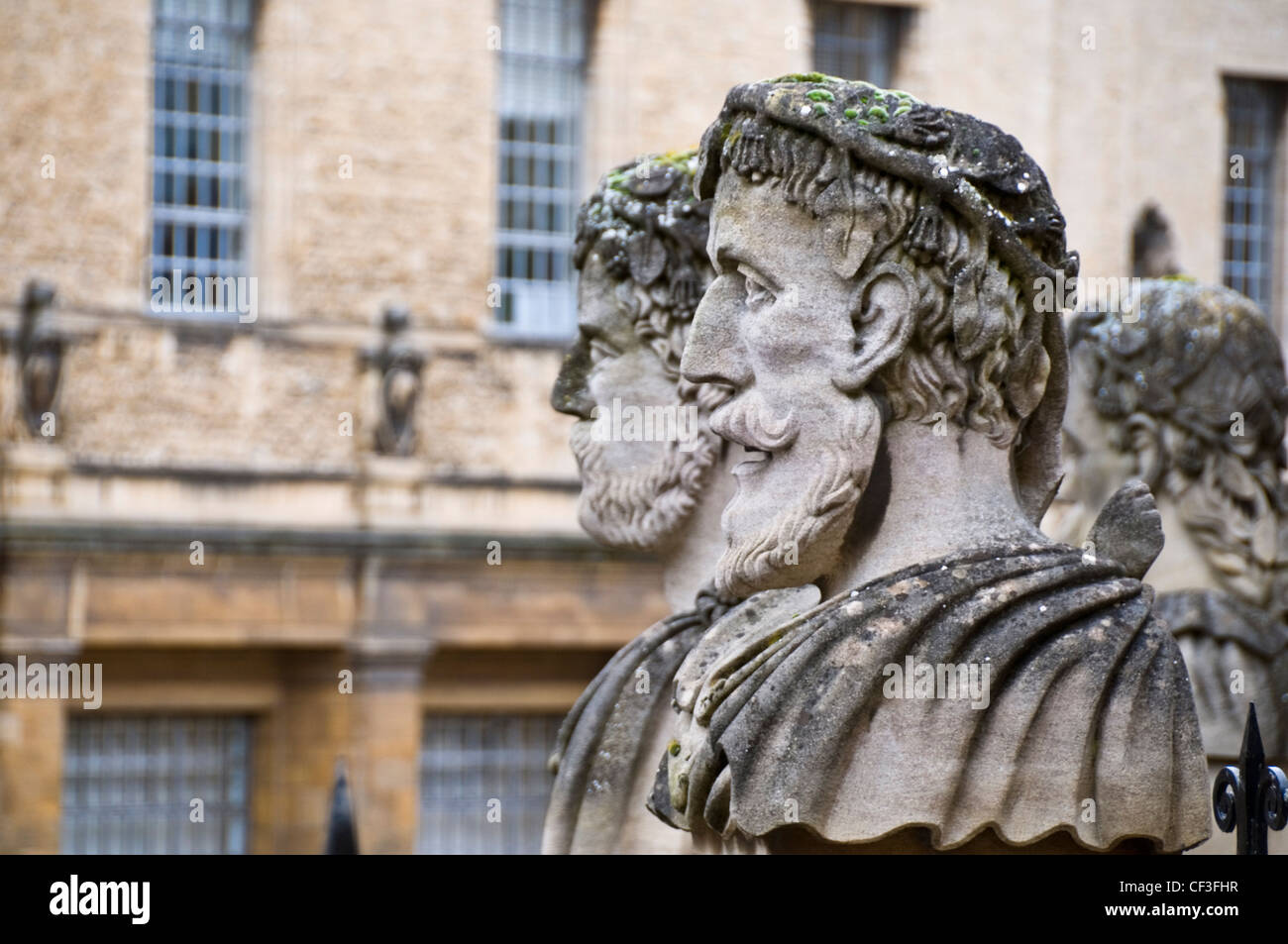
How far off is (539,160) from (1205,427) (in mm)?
16238

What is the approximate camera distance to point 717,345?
3887 millimetres

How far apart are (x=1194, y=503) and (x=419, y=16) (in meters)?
15.8

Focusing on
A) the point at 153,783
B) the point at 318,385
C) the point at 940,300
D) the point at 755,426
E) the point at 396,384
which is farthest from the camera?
the point at 318,385

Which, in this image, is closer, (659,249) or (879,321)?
(879,321)

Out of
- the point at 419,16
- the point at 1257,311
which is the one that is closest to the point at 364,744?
the point at 419,16

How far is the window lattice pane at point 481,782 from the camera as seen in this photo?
811 inches

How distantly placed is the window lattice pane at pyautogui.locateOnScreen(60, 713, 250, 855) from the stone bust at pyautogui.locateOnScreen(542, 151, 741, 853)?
15.2 meters

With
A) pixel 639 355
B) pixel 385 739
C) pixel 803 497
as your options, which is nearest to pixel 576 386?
pixel 639 355

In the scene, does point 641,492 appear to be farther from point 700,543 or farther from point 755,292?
point 755,292

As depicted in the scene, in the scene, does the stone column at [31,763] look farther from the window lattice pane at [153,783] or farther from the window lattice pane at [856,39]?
the window lattice pane at [856,39]

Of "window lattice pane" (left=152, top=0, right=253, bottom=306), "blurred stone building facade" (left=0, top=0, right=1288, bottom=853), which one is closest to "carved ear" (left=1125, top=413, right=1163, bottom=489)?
"blurred stone building facade" (left=0, top=0, right=1288, bottom=853)

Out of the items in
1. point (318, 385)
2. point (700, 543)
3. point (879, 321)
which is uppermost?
point (318, 385)

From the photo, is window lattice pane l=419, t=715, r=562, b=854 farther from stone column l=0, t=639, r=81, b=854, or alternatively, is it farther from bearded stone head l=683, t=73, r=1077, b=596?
bearded stone head l=683, t=73, r=1077, b=596

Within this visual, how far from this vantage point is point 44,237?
19625 mm
